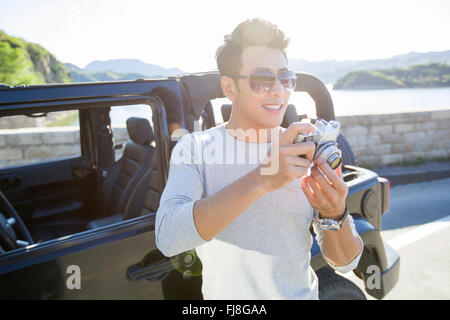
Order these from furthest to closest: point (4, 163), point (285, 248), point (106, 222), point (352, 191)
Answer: point (4, 163) → point (106, 222) → point (352, 191) → point (285, 248)

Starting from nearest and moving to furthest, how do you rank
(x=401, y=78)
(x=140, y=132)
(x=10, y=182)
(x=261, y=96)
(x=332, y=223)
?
(x=332, y=223) < (x=261, y=96) < (x=140, y=132) < (x=10, y=182) < (x=401, y=78)

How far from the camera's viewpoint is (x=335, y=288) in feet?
6.53

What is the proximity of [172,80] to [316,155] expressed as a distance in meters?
1.02

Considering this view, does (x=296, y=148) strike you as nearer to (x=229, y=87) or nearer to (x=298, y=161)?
(x=298, y=161)

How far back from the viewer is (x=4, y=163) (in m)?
4.97

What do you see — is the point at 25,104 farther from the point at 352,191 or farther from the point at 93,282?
the point at 352,191

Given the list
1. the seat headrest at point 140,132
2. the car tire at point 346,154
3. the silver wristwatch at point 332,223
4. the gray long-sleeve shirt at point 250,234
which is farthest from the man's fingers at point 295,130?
the seat headrest at point 140,132

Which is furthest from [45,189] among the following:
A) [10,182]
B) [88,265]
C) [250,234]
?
[250,234]

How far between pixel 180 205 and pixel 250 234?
0.32 m

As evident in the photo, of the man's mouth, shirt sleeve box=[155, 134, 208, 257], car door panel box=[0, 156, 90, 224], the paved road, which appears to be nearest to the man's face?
the man's mouth

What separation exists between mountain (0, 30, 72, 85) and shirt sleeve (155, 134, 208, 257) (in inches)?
82.1

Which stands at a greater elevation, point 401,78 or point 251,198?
point 401,78
